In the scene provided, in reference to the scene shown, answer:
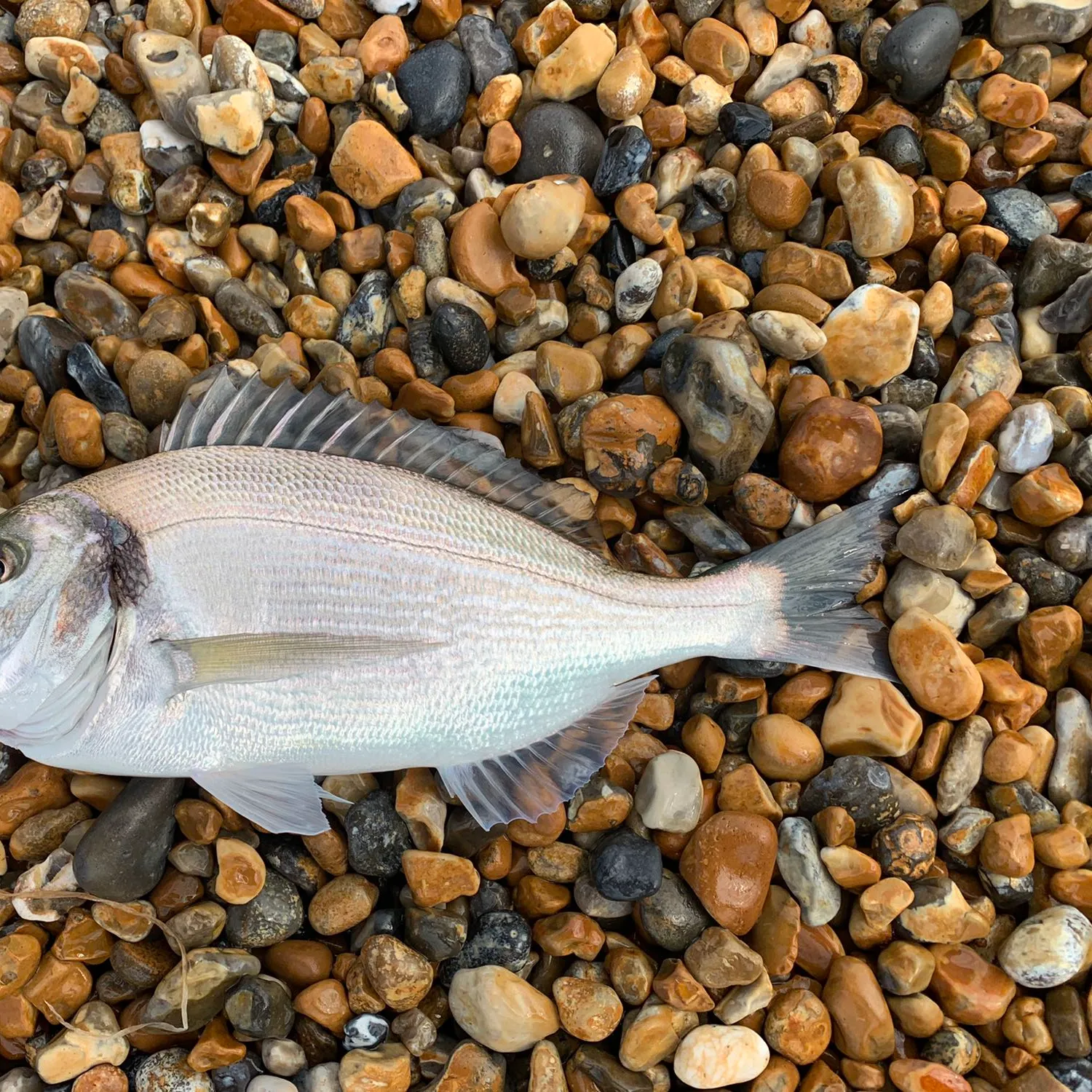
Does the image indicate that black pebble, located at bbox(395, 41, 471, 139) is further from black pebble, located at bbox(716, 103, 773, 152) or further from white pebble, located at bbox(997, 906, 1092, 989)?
white pebble, located at bbox(997, 906, 1092, 989)

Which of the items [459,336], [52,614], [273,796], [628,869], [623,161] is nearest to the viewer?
[52,614]

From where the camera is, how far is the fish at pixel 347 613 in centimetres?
224

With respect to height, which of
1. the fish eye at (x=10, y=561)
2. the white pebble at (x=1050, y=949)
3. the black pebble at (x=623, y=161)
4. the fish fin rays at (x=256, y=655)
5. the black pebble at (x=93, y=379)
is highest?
the black pebble at (x=623, y=161)

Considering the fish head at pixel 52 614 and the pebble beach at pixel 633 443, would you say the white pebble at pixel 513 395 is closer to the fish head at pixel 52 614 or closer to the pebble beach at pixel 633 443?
the pebble beach at pixel 633 443

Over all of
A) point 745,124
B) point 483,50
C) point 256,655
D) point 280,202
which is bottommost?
point 256,655

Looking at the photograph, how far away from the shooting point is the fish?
2.24 metres

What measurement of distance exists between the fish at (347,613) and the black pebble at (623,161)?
1.14m

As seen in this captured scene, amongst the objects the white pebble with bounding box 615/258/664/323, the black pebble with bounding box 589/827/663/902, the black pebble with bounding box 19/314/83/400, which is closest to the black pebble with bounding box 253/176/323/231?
the black pebble with bounding box 19/314/83/400

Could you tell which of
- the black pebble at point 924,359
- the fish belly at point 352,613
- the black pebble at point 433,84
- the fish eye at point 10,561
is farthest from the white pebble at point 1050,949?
the black pebble at point 433,84

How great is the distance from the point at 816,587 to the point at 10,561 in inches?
93.2

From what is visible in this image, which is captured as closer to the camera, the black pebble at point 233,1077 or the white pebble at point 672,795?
the black pebble at point 233,1077

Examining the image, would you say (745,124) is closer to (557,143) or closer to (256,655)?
(557,143)

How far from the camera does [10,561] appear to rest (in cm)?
214

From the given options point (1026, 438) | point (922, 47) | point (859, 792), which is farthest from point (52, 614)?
point (922, 47)
